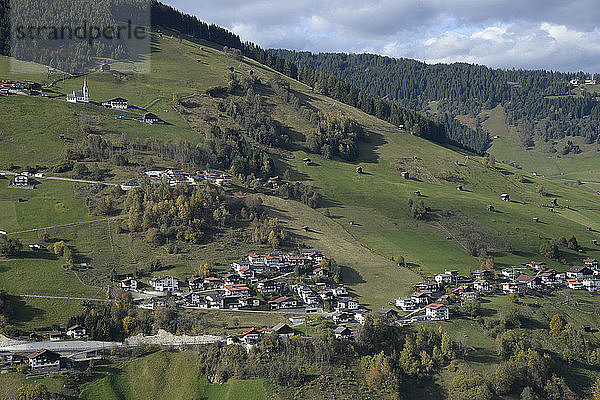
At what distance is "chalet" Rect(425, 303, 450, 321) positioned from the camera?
86.3 m

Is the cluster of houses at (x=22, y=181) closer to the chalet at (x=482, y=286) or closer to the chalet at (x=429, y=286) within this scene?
the chalet at (x=429, y=286)

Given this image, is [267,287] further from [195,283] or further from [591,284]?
[591,284]

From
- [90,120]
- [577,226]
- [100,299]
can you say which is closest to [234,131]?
[90,120]

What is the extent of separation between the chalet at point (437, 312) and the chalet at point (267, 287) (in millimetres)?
23870

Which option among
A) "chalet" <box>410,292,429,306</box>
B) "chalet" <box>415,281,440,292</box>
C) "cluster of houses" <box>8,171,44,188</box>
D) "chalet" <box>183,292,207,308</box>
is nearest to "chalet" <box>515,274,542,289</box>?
"chalet" <box>415,281,440,292</box>

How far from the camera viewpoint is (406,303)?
296 feet

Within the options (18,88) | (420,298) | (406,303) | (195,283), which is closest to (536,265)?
(420,298)

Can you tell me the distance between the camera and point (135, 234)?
336 feet

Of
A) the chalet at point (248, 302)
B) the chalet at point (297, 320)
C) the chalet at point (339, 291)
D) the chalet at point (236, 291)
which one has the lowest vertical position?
the chalet at point (297, 320)

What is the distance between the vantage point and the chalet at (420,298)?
91.7 metres

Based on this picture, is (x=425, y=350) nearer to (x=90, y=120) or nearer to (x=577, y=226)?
(x=577, y=226)

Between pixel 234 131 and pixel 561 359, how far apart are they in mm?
99430

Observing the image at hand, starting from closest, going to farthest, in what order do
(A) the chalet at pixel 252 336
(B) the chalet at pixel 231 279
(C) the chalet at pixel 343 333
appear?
(A) the chalet at pixel 252 336 < (C) the chalet at pixel 343 333 < (B) the chalet at pixel 231 279

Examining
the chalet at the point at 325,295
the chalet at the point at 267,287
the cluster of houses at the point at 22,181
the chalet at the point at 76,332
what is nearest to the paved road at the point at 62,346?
the chalet at the point at 76,332
